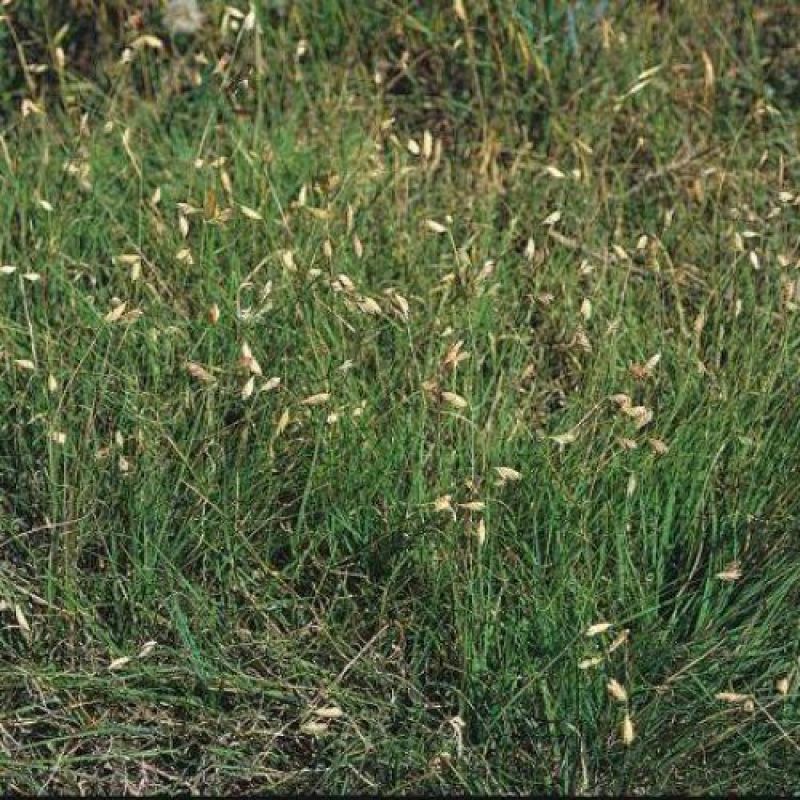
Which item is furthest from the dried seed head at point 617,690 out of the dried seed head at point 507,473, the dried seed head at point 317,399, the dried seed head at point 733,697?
the dried seed head at point 317,399

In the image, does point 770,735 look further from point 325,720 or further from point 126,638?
point 126,638

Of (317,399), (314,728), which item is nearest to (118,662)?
(314,728)

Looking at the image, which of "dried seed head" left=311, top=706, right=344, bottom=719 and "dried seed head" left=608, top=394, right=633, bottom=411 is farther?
"dried seed head" left=608, top=394, right=633, bottom=411

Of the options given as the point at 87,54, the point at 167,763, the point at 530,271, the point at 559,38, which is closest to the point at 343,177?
the point at 530,271

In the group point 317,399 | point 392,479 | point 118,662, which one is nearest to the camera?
point 118,662

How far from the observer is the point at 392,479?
2.51 meters

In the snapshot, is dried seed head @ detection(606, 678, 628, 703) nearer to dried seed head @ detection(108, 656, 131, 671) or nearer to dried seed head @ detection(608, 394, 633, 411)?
dried seed head @ detection(608, 394, 633, 411)

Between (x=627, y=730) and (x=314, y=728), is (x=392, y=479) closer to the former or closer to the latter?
(x=314, y=728)

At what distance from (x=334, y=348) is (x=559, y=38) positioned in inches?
47.9

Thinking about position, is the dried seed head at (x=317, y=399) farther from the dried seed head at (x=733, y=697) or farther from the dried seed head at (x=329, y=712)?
the dried seed head at (x=733, y=697)

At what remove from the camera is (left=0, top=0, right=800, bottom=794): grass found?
7.32ft

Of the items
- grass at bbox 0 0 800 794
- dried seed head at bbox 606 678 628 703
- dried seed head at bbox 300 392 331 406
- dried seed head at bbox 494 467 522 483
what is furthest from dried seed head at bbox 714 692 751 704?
dried seed head at bbox 300 392 331 406

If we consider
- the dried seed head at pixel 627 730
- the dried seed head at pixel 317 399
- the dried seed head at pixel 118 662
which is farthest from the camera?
the dried seed head at pixel 317 399

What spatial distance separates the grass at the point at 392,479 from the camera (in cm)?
223
